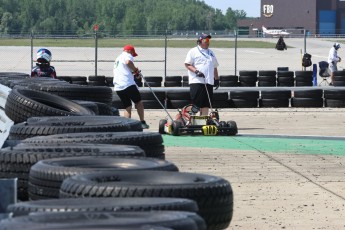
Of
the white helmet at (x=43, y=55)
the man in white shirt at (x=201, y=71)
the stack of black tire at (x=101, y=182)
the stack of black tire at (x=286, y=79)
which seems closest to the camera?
the stack of black tire at (x=101, y=182)

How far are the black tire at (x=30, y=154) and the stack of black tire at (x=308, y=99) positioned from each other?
16.4 meters

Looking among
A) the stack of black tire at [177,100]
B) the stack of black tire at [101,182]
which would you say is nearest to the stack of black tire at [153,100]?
the stack of black tire at [177,100]

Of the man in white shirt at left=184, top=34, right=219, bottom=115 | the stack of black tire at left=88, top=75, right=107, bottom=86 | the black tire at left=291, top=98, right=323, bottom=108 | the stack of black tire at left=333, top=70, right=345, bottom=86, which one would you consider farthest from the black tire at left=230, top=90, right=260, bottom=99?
the stack of black tire at left=333, top=70, right=345, bottom=86

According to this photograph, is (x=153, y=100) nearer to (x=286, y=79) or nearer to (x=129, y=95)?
(x=129, y=95)

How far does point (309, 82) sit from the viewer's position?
30.2m

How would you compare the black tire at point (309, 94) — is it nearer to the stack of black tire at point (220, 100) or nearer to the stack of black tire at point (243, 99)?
the stack of black tire at point (243, 99)

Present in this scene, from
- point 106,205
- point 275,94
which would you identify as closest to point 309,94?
point 275,94

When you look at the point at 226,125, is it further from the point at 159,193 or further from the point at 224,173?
the point at 159,193

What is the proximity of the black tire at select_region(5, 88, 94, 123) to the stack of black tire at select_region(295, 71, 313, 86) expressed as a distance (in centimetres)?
2079

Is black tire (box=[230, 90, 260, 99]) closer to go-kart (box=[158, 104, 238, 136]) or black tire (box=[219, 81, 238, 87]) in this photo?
go-kart (box=[158, 104, 238, 136])

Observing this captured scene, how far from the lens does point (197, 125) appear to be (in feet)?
52.3

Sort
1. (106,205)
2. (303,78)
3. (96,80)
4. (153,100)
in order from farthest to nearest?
(303,78)
(96,80)
(153,100)
(106,205)

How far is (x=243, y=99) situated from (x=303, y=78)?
25.9ft

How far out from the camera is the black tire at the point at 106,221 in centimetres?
391
